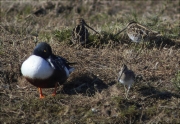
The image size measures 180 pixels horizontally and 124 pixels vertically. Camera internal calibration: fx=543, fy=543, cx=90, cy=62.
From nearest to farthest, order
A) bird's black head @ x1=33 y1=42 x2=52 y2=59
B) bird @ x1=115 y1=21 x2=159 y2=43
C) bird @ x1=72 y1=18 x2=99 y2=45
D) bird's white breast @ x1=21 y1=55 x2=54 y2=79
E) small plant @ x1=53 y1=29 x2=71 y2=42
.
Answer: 1. bird's white breast @ x1=21 y1=55 x2=54 y2=79
2. bird's black head @ x1=33 y1=42 x2=52 y2=59
3. bird @ x1=72 y1=18 x2=99 y2=45
4. small plant @ x1=53 y1=29 x2=71 y2=42
5. bird @ x1=115 y1=21 x2=159 y2=43

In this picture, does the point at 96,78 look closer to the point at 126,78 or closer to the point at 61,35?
the point at 126,78

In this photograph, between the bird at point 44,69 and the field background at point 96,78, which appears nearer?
the field background at point 96,78

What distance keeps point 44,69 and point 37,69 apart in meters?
0.10

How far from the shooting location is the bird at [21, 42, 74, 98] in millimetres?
7094

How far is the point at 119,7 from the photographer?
12891mm

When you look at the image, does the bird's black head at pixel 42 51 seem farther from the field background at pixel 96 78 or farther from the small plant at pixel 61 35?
the small plant at pixel 61 35

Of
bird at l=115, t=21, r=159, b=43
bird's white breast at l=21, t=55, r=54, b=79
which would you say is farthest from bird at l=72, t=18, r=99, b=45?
bird's white breast at l=21, t=55, r=54, b=79

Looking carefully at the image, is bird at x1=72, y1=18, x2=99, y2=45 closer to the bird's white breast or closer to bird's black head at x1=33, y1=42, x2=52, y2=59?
bird's black head at x1=33, y1=42, x2=52, y2=59

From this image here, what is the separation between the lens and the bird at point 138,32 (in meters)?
9.38

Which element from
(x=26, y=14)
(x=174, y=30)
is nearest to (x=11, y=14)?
(x=26, y=14)

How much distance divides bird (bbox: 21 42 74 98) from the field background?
8.5 inches

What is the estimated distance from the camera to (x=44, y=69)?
280 inches

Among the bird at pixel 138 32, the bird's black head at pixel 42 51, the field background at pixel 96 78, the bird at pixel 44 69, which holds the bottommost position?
the field background at pixel 96 78

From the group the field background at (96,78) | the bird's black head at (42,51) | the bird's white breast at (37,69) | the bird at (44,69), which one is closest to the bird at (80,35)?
the field background at (96,78)
